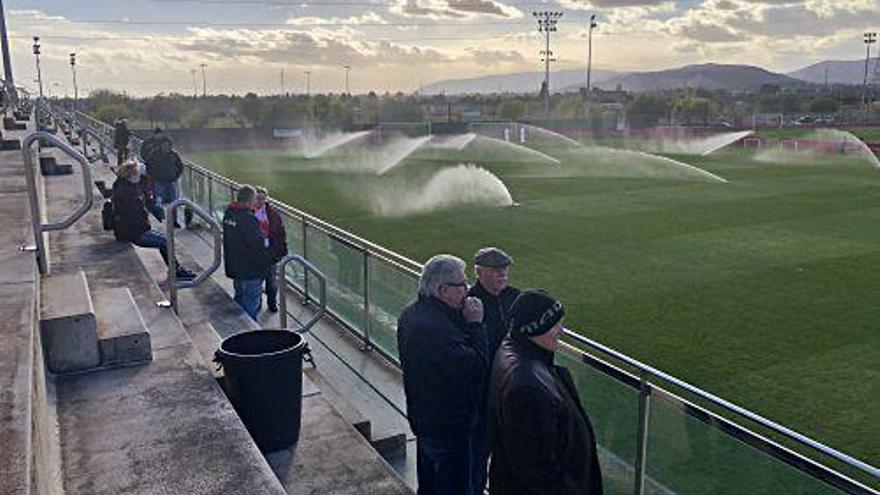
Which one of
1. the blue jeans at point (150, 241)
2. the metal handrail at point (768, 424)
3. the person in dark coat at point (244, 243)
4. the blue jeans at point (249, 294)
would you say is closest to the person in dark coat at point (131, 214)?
the blue jeans at point (150, 241)

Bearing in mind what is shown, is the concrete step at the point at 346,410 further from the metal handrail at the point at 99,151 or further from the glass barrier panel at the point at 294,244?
the metal handrail at the point at 99,151

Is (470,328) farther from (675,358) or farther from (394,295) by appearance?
(675,358)

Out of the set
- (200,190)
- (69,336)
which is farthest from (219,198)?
(69,336)

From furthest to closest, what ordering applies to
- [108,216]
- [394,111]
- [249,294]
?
[394,111] → [108,216] → [249,294]

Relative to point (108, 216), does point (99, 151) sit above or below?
above

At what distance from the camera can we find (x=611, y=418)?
459 centimetres

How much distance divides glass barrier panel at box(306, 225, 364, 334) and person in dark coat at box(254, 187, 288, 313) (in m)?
0.48

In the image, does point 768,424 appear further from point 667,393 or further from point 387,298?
point 387,298

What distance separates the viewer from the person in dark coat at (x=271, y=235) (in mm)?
8438

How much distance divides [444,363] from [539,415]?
3.51ft

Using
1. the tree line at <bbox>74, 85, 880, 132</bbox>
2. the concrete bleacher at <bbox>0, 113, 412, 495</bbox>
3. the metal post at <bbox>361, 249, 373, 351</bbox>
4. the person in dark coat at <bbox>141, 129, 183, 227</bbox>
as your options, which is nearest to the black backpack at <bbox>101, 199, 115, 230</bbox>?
the concrete bleacher at <bbox>0, 113, 412, 495</bbox>

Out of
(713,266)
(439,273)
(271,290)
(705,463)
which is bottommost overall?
(713,266)

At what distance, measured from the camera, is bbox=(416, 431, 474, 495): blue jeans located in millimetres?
4500

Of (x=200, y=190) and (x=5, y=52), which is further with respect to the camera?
(x=5, y=52)
